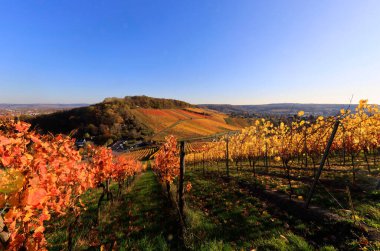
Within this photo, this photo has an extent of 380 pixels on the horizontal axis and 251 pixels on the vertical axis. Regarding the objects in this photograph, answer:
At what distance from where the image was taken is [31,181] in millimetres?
2627

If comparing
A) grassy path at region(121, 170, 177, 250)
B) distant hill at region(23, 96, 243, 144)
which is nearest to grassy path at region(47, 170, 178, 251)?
grassy path at region(121, 170, 177, 250)

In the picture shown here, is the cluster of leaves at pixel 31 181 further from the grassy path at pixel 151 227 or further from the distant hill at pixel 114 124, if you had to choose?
the distant hill at pixel 114 124

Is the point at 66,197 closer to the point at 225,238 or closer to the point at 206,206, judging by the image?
the point at 225,238

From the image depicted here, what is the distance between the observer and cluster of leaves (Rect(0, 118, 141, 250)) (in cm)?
260

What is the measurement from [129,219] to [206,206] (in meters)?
3.92

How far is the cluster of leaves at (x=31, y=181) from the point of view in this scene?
8.52 ft

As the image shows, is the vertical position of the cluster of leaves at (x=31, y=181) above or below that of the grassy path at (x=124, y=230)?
above

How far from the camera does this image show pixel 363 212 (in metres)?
7.19

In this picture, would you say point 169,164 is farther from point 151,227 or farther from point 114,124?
point 114,124

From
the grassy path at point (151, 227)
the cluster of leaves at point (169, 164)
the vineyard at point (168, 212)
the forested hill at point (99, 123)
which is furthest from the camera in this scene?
the forested hill at point (99, 123)

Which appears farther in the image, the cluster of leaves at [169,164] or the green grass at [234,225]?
the cluster of leaves at [169,164]

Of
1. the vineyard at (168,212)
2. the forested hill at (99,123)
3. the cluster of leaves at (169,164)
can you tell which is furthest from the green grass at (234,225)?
the forested hill at (99,123)

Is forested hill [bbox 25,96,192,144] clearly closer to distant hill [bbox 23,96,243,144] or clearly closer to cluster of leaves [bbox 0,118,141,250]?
distant hill [bbox 23,96,243,144]

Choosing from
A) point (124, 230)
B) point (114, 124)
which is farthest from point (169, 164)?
point (114, 124)
